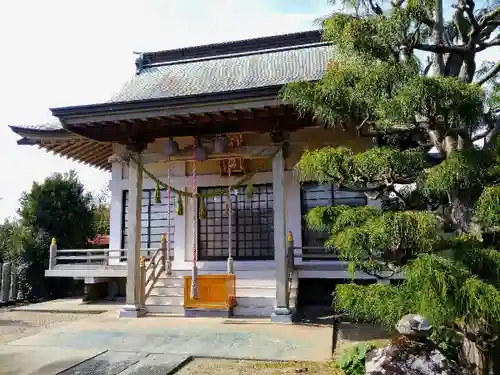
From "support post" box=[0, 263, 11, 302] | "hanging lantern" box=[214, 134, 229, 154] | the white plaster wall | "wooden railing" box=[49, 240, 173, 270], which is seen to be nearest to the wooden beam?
"hanging lantern" box=[214, 134, 229, 154]

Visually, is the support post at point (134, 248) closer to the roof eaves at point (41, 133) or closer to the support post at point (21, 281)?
the roof eaves at point (41, 133)

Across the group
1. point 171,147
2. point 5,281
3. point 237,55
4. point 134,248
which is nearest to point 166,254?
point 134,248

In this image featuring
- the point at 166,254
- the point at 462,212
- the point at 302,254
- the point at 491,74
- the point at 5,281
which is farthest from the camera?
the point at 5,281

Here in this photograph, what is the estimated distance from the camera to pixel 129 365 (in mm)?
4488

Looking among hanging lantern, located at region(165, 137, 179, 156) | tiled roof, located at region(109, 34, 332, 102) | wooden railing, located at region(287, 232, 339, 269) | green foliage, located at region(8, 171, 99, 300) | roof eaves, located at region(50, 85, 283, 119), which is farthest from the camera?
green foliage, located at region(8, 171, 99, 300)

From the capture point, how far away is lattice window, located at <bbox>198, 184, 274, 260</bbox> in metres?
9.20

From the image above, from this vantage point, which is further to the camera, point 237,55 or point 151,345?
point 237,55

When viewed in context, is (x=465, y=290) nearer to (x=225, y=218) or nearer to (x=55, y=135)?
(x=225, y=218)

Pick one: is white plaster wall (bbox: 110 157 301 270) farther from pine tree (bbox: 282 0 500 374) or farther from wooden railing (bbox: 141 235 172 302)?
pine tree (bbox: 282 0 500 374)

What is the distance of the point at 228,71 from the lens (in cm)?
1022

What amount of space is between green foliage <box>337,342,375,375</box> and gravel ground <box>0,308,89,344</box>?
15.6 ft

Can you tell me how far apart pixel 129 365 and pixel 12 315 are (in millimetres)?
5247

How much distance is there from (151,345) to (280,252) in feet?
8.27

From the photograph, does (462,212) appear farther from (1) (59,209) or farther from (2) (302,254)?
(1) (59,209)
